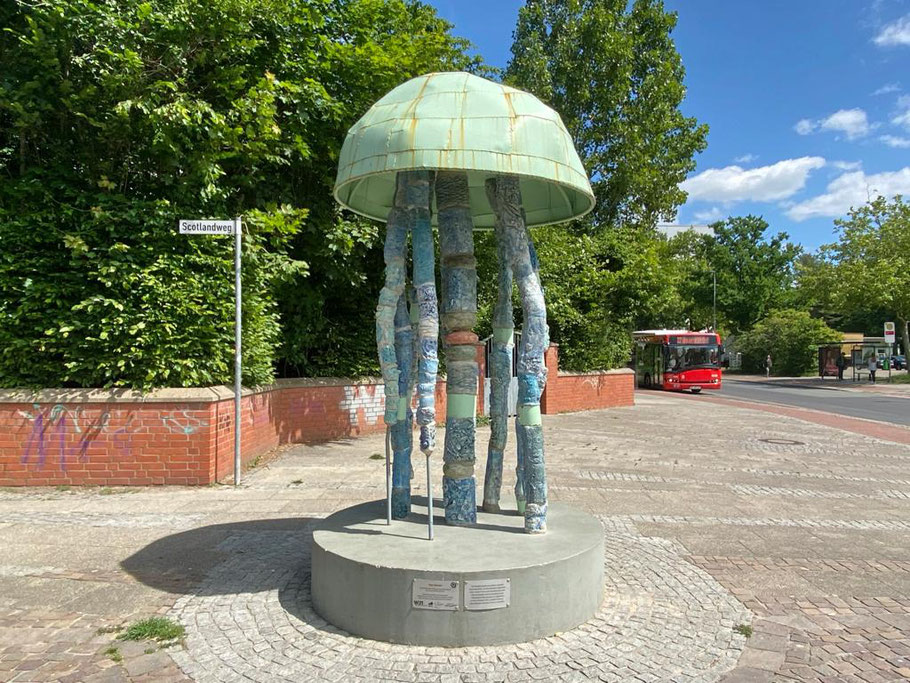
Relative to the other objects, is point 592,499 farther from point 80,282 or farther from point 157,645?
point 80,282

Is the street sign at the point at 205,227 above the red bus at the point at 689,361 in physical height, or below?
above

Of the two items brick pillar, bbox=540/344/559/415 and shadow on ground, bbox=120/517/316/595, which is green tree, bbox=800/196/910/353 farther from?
shadow on ground, bbox=120/517/316/595

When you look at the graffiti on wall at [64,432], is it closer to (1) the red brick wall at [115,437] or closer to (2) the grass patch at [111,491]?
(1) the red brick wall at [115,437]

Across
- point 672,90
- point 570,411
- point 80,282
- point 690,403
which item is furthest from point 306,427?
point 672,90

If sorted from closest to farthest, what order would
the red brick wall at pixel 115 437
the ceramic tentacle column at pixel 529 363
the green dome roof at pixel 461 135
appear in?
the green dome roof at pixel 461 135
the ceramic tentacle column at pixel 529 363
the red brick wall at pixel 115 437

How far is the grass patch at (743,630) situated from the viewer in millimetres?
3753

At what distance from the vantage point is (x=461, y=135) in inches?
153

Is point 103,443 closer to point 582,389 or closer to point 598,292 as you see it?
point 582,389

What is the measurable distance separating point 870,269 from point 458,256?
36.6 m

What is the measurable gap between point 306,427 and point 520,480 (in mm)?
6537

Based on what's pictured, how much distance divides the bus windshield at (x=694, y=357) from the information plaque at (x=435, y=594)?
27.0m

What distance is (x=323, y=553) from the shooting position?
3916 millimetres

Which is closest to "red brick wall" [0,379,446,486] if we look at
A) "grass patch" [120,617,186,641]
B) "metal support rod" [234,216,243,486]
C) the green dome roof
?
"metal support rod" [234,216,243,486]

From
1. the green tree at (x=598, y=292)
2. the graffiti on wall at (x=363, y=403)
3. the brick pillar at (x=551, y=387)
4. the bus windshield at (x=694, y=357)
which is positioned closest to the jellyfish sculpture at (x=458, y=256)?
the graffiti on wall at (x=363, y=403)
